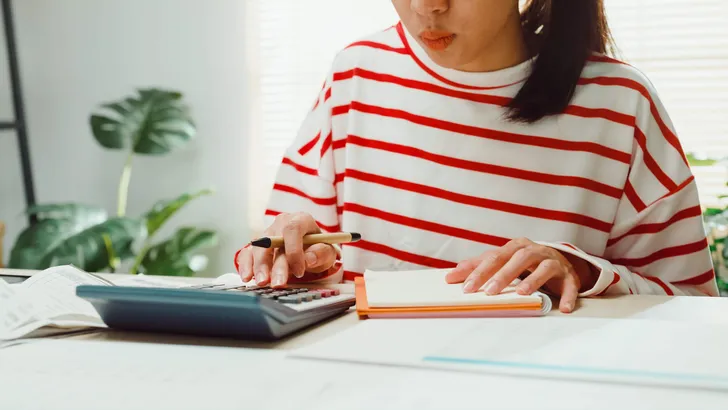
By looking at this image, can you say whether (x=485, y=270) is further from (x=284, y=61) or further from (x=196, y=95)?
(x=196, y=95)

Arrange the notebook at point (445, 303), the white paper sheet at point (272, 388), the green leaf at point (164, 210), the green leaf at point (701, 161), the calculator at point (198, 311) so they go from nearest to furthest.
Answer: the white paper sheet at point (272, 388), the calculator at point (198, 311), the notebook at point (445, 303), the green leaf at point (701, 161), the green leaf at point (164, 210)

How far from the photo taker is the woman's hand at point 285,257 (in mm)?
846

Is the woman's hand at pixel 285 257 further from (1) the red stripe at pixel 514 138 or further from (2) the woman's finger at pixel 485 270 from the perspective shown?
(1) the red stripe at pixel 514 138

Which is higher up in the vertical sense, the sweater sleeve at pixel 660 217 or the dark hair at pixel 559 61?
the dark hair at pixel 559 61

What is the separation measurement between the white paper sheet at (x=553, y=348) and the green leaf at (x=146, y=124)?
6.84ft

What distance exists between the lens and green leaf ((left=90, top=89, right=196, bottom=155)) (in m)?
2.60

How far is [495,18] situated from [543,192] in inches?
11.0

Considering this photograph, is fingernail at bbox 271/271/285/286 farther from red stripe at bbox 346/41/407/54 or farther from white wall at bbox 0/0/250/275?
white wall at bbox 0/0/250/275

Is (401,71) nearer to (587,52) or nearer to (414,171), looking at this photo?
(414,171)

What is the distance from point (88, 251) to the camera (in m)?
2.47

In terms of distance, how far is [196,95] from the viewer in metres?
2.77

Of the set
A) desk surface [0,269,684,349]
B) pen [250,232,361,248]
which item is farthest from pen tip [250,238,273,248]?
desk surface [0,269,684,349]

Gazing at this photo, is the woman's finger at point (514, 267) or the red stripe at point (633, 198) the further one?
the red stripe at point (633, 198)

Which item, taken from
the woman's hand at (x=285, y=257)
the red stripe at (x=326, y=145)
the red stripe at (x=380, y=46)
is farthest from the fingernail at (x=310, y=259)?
the red stripe at (x=380, y=46)
